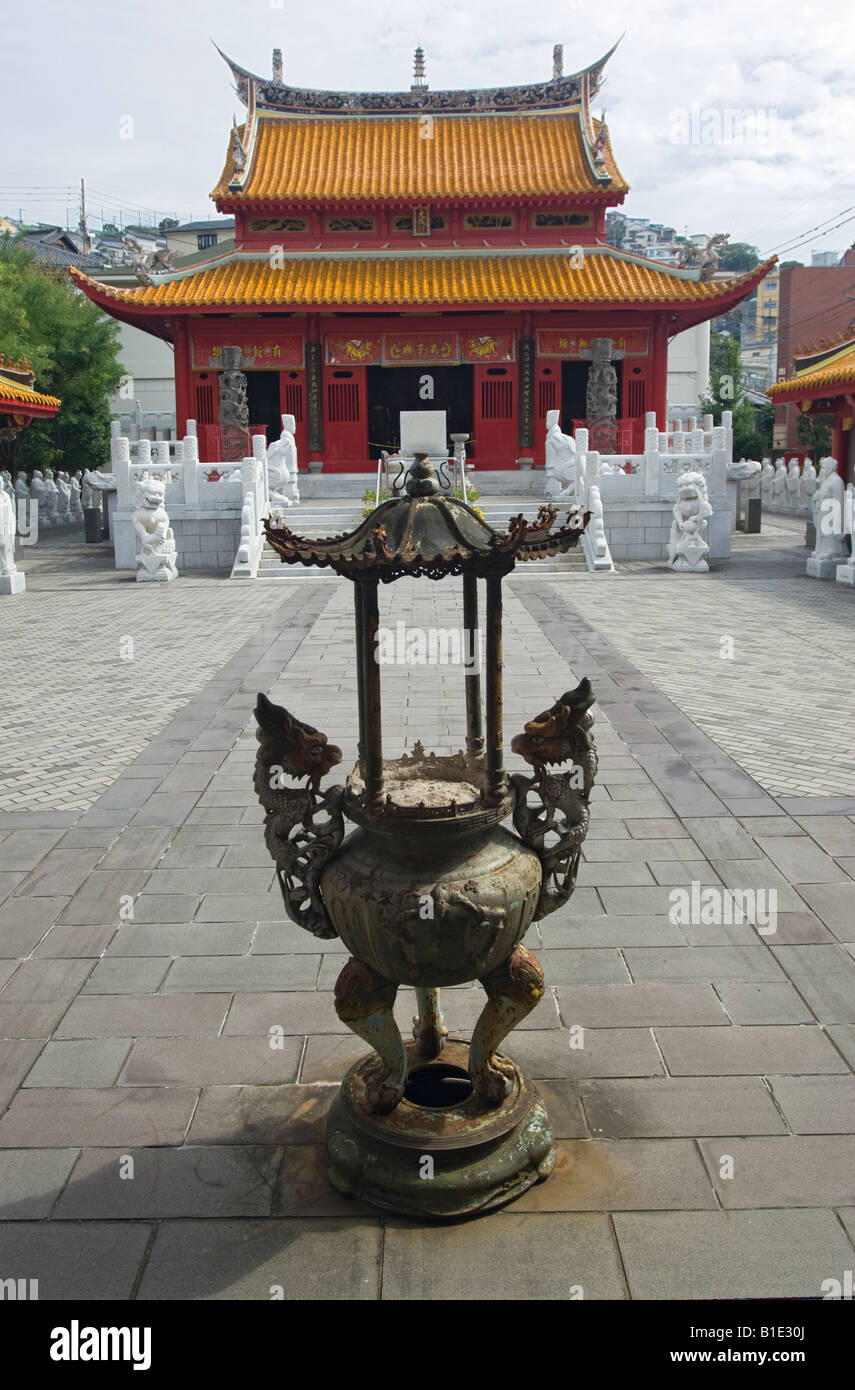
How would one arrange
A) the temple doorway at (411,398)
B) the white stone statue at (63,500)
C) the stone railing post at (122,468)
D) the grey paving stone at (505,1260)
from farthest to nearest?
the white stone statue at (63,500) < the temple doorway at (411,398) < the stone railing post at (122,468) < the grey paving stone at (505,1260)

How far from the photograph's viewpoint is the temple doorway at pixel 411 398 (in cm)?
2634

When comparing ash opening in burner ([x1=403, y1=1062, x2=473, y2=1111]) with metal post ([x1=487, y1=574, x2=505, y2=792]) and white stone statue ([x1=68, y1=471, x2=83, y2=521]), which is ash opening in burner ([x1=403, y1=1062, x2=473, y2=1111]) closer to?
metal post ([x1=487, y1=574, x2=505, y2=792])

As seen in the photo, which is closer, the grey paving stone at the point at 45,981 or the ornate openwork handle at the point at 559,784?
the ornate openwork handle at the point at 559,784

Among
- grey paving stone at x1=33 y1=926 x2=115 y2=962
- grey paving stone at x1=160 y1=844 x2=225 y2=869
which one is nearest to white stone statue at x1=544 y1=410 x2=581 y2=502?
grey paving stone at x1=160 y1=844 x2=225 y2=869

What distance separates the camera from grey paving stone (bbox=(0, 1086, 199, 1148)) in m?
3.59

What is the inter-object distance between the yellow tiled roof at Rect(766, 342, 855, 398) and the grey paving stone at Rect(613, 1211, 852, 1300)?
1543cm

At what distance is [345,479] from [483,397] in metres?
3.83

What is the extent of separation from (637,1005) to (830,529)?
1424 cm

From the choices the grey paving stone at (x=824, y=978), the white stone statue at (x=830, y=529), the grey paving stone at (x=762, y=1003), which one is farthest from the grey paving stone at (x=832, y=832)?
the white stone statue at (x=830, y=529)

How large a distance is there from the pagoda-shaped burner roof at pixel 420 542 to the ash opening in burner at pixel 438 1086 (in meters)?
1.73

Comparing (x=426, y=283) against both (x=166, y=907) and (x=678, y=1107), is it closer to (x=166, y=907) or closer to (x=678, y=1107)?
(x=166, y=907)

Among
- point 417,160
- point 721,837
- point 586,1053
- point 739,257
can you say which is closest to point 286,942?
point 586,1053

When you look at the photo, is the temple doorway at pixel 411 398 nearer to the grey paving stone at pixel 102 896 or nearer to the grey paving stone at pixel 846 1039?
the grey paving stone at pixel 102 896
